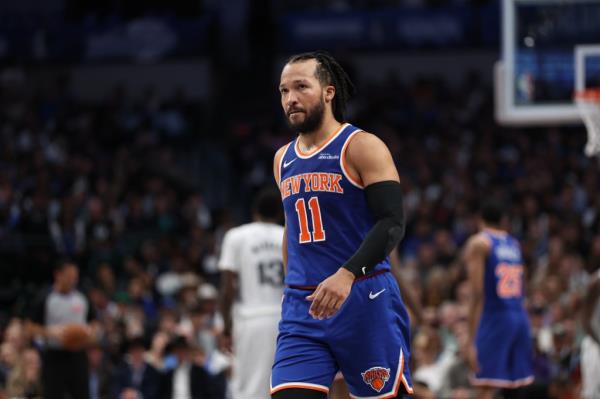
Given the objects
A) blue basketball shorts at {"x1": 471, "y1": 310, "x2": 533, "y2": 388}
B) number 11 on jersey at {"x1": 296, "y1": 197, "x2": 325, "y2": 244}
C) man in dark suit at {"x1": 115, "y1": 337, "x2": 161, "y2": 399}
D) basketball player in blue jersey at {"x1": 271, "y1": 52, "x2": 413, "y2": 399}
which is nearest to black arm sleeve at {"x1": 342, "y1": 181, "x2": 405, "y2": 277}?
basketball player in blue jersey at {"x1": 271, "y1": 52, "x2": 413, "y2": 399}

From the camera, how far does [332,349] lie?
5625mm

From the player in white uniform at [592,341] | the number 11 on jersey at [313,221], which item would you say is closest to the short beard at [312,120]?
the number 11 on jersey at [313,221]

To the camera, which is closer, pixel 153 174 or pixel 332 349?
pixel 332 349

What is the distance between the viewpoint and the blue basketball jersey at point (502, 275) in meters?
10.1

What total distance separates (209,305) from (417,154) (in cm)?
743

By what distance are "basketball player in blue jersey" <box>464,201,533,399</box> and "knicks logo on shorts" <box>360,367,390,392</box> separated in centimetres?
453

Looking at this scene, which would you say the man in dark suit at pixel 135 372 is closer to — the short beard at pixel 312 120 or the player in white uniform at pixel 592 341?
the player in white uniform at pixel 592 341

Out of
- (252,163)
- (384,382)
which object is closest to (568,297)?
(252,163)

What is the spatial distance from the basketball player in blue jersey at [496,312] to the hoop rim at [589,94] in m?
1.86

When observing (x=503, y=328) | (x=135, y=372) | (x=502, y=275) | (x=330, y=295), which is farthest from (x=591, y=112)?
(x=330, y=295)

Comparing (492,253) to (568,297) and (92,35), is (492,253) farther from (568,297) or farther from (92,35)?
(92,35)

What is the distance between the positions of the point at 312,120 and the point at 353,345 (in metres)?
1.12

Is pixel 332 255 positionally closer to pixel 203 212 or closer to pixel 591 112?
pixel 591 112

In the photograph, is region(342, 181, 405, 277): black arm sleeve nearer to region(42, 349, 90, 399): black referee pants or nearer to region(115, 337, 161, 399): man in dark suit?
region(42, 349, 90, 399): black referee pants
